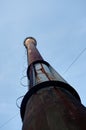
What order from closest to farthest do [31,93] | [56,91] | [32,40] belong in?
1. [56,91]
2. [31,93]
3. [32,40]

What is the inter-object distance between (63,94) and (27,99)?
93cm

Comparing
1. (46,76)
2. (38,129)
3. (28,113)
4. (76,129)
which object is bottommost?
(76,129)

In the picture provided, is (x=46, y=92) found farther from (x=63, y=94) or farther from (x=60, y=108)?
(x=60, y=108)

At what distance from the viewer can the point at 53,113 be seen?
3.40 metres

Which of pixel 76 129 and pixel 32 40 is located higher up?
pixel 32 40

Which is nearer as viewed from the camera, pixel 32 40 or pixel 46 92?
pixel 46 92

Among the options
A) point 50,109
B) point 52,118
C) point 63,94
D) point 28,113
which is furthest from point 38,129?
point 63,94

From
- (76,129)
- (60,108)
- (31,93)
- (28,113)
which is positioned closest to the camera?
(76,129)

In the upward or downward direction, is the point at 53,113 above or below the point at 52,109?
below

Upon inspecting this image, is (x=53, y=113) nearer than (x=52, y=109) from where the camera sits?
Yes

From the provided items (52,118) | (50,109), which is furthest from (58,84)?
(52,118)

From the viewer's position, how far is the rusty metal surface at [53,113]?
303cm

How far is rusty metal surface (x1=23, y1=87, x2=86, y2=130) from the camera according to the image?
3.03m

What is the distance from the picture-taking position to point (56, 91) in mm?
4285
